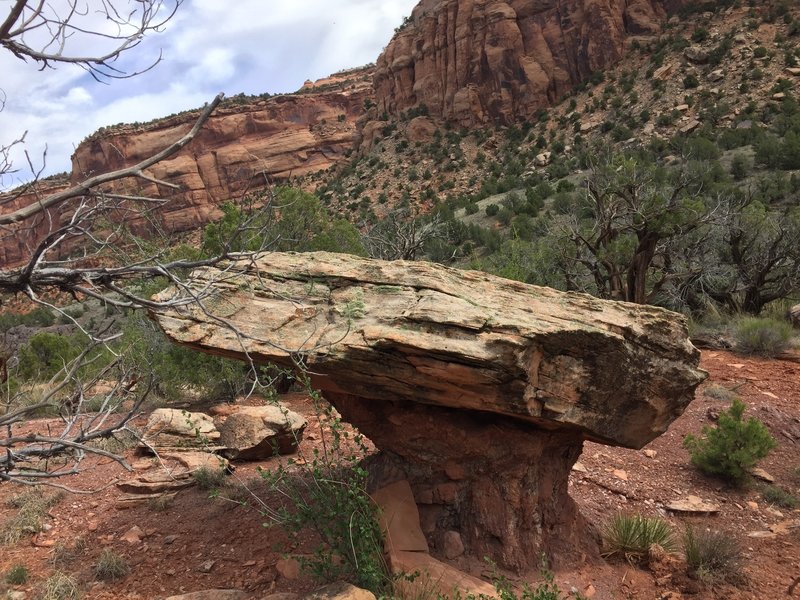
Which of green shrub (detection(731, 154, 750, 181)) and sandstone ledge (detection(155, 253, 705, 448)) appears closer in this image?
sandstone ledge (detection(155, 253, 705, 448))

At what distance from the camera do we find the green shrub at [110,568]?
4.45m

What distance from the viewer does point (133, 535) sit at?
5078 mm

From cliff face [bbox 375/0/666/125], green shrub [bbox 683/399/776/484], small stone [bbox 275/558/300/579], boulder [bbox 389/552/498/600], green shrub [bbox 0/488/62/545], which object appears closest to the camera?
boulder [bbox 389/552/498/600]

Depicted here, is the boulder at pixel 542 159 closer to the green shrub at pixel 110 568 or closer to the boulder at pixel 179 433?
the boulder at pixel 179 433

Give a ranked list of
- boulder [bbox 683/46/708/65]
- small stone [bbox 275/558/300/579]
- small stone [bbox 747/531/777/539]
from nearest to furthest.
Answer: small stone [bbox 275/558/300/579], small stone [bbox 747/531/777/539], boulder [bbox 683/46/708/65]

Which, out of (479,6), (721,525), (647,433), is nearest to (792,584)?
(721,525)

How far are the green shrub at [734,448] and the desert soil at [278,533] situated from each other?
189 millimetres

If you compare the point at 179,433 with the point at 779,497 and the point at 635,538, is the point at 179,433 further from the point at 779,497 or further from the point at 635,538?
the point at 779,497

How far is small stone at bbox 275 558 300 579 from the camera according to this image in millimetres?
4289

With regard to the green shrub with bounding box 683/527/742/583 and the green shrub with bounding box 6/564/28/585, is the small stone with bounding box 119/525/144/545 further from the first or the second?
the green shrub with bounding box 683/527/742/583

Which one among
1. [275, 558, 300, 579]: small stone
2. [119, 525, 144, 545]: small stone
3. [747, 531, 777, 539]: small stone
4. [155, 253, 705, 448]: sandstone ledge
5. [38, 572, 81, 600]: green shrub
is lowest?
[747, 531, 777, 539]: small stone

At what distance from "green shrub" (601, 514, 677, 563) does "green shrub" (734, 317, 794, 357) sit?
643 cm

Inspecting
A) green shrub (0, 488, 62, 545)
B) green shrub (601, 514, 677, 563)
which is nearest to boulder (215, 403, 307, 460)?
green shrub (0, 488, 62, 545)

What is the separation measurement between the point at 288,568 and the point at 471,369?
2.14m
